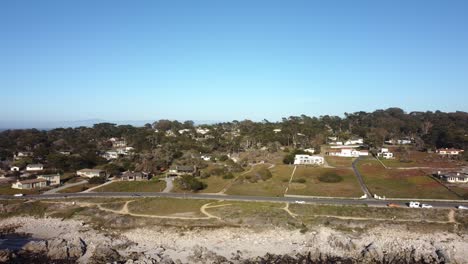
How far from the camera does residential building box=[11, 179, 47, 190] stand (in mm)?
51875

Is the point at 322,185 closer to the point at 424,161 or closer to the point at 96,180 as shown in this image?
the point at 424,161

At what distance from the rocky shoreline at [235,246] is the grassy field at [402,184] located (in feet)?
43.5

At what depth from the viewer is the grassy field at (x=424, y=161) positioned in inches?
2648

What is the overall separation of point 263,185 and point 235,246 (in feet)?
72.9

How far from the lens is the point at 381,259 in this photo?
2777 cm

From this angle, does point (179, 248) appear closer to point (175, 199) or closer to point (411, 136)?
point (175, 199)

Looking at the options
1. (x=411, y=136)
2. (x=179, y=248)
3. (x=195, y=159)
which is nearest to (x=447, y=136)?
(x=411, y=136)

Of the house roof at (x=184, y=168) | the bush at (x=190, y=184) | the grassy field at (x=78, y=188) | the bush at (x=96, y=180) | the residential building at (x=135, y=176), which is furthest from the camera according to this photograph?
the house roof at (x=184, y=168)

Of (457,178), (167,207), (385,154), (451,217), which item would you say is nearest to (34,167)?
(167,207)

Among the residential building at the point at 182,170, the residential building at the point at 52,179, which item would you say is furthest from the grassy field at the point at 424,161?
the residential building at the point at 52,179

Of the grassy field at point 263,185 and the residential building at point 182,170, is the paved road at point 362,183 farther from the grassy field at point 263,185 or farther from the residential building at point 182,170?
the residential building at point 182,170

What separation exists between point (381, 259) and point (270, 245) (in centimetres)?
833

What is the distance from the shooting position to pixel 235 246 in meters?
30.2

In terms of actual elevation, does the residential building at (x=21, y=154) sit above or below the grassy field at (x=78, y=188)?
above
